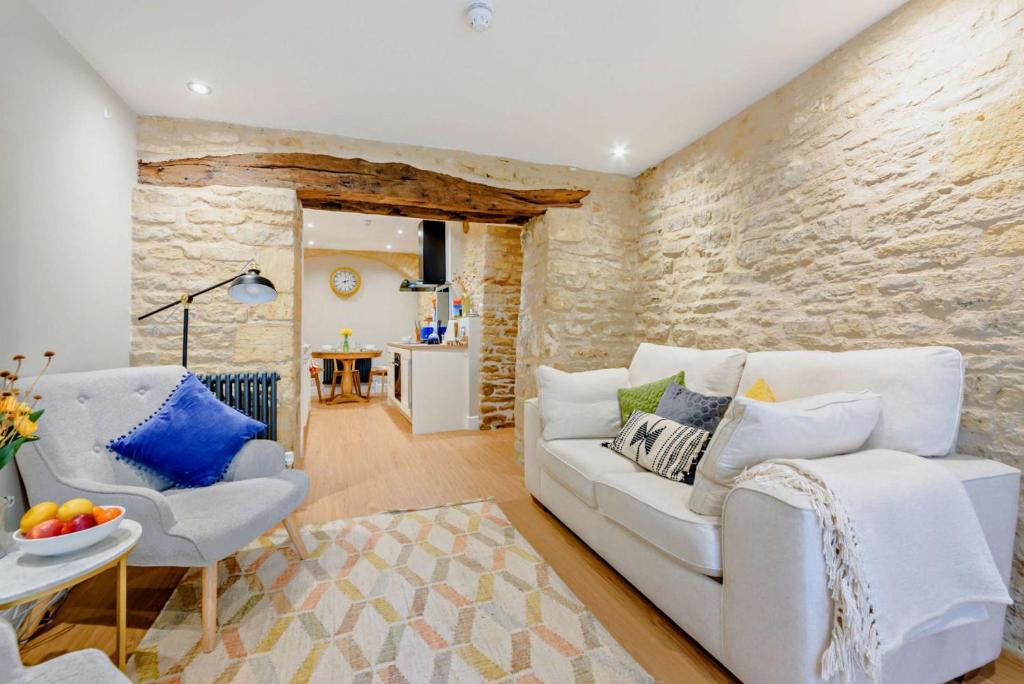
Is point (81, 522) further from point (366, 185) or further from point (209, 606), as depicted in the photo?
point (366, 185)

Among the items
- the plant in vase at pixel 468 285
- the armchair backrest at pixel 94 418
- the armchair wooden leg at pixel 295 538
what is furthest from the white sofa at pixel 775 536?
the plant in vase at pixel 468 285

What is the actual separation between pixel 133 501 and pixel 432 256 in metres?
4.72

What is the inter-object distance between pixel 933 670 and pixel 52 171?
3766 mm

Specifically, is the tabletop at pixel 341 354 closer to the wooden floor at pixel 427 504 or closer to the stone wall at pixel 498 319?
the wooden floor at pixel 427 504

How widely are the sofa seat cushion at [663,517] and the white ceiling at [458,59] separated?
1.99m

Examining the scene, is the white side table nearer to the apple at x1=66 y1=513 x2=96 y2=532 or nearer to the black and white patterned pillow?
the apple at x1=66 y1=513 x2=96 y2=532

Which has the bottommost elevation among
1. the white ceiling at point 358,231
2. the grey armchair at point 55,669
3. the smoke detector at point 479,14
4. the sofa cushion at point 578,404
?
the grey armchair at point 55,669

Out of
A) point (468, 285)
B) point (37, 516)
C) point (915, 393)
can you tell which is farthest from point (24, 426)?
point (468, 285)

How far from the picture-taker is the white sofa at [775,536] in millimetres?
1151

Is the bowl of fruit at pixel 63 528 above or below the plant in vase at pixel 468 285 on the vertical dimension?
below

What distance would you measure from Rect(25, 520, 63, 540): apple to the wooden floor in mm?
607

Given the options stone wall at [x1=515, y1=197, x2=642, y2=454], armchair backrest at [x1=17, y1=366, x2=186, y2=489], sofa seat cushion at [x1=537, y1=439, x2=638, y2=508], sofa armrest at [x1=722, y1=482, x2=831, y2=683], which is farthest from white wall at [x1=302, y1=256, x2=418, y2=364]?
sofa armrest at [x1=722, y1=482, x2=831, y2=683]

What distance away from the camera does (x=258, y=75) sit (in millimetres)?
2307

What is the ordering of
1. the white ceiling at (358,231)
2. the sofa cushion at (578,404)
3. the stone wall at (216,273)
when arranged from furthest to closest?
the white ceiling at (358,231), the stone wall at (216,273), the sofa cushion at (578,404)
